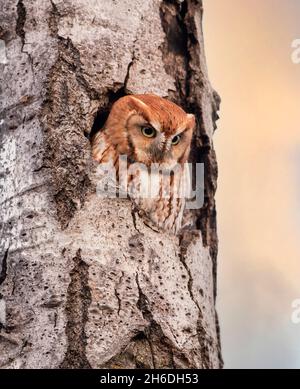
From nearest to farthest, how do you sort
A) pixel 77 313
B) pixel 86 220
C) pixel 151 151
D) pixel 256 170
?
1. pixel 77 313
2. pixel 86 220
3. pixel 151 151
4. pixel 256 170

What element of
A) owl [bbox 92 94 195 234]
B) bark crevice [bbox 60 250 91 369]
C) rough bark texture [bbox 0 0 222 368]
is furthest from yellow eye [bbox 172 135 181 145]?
bark crevice [bbox 60 250 91 369]

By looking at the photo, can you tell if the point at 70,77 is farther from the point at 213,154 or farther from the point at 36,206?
the point at 213,154

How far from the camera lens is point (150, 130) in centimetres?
265

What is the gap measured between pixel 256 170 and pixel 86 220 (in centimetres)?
166

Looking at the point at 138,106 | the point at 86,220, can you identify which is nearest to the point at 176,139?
the point at 138,106

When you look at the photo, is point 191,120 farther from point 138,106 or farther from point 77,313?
point 77,313

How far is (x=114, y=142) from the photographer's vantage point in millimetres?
2486

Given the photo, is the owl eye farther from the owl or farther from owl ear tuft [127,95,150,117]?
owl ear tuft [127,95,150,117]

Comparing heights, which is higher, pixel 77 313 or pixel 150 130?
pixel 150 130

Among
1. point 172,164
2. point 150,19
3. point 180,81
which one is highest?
point 150,19

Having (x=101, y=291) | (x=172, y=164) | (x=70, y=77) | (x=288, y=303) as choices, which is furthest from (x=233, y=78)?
(x=101, y=291)

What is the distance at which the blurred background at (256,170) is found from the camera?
3.44 m
